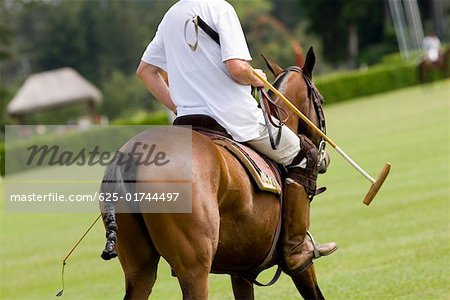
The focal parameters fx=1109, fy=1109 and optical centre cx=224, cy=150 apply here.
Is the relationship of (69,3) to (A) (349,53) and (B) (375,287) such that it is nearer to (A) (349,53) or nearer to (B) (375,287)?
(A) (349,53)

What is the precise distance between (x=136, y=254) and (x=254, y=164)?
1.00 metres

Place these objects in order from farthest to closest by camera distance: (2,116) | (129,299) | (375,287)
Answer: (2,116) < (375,287) < (129,299)

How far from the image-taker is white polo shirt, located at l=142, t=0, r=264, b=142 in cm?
669

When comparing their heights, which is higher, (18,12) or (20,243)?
(20,243)

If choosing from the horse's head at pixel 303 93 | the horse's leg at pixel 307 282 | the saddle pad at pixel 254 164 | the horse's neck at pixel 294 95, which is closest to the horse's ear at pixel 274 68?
the horse's head at pixel 303 93

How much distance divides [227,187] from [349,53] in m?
78.4

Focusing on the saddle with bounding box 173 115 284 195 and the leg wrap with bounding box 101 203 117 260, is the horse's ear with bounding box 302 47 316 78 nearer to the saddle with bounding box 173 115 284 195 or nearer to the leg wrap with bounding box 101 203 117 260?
the saddle with bounding box 173 115 284 195

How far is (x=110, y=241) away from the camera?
5.88m

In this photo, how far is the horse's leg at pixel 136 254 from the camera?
20.5ft

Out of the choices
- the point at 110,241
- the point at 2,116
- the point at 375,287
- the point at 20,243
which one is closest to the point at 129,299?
the point at 110,241

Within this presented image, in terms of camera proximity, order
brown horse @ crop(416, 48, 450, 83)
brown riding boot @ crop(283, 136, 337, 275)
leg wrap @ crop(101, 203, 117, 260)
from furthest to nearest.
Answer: brown horse @ crop(416, 48, 450, 83) < brown riding boot @ crop(283, 136, 337, 275) < leg wrap @ crop(101, 203, 117, 260)

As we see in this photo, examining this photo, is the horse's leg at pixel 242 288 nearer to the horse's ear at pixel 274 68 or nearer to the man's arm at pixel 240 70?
the horse's ear at pixel 274 68

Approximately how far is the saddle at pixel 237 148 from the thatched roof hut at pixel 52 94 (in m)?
69.7

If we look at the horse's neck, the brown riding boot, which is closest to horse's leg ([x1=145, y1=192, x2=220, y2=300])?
the brown riding boot
